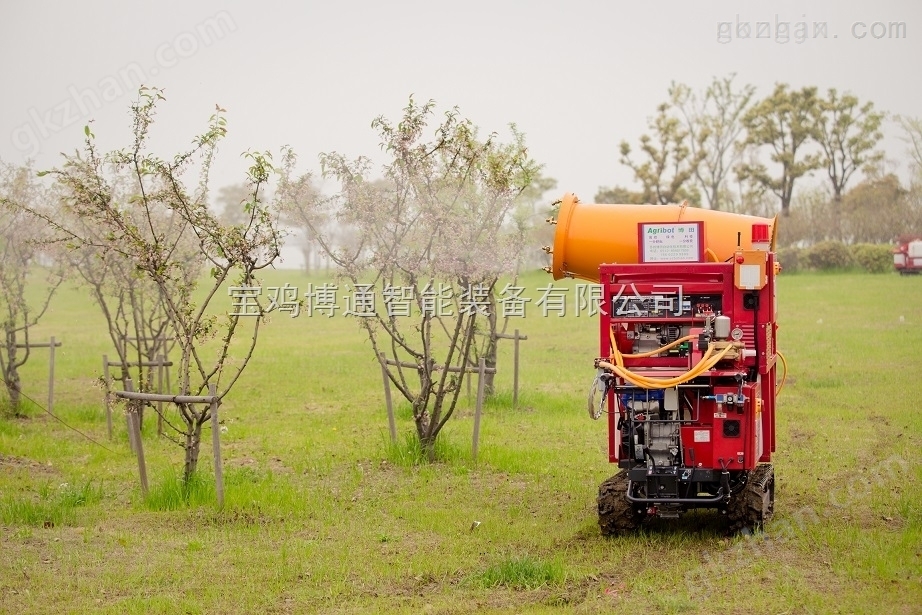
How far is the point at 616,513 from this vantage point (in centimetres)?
1003

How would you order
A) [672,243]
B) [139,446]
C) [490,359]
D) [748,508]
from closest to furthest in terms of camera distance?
[748,508] → [672,243] → [139,446] → [490,359]

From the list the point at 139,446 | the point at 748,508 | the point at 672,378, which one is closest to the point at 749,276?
the point at 672,378

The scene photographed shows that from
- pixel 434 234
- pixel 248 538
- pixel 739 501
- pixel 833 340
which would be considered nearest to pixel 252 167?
pixel 434 234

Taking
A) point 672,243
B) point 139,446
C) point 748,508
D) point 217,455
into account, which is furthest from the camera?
point 139,446

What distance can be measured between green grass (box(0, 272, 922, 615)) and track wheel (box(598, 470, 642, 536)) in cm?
16

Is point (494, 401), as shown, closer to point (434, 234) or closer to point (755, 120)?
point (434, 234)

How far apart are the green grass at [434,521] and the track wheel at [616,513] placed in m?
0.16

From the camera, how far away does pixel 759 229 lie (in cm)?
1035

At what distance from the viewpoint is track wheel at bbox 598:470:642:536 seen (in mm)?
10031

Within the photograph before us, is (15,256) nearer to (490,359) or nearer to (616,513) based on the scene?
(490,359)

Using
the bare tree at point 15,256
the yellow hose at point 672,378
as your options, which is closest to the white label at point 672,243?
the yellow hose at point 672,378

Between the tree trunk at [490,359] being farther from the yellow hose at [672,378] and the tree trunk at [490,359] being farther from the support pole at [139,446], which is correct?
the yellow hose at [672,378]

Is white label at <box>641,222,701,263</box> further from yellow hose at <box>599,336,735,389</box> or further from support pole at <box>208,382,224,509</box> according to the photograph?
support pole at <box>208,382,224,509</box>

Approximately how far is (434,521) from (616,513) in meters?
2.05
